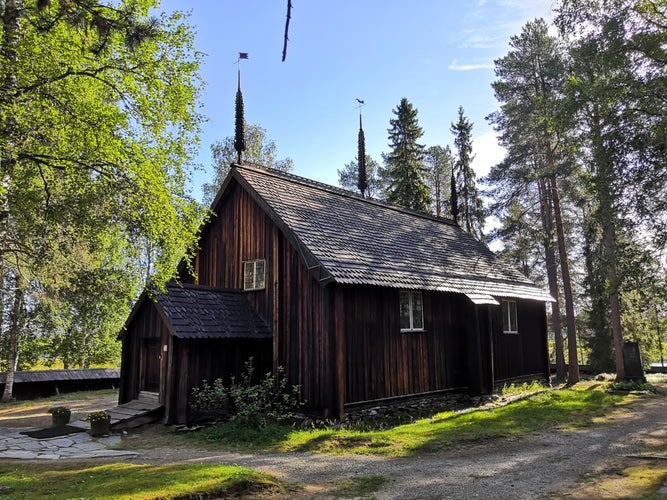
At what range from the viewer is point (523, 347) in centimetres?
1964

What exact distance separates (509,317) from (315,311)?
1025 cm

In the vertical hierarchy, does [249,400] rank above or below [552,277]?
below

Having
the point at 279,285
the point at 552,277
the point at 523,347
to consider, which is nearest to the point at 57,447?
the point at 279,285

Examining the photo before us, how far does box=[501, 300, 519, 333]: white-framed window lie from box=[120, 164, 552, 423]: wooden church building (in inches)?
22.8

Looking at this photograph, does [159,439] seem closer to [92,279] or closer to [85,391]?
[92,279]

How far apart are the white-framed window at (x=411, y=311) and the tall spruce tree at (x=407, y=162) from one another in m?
18.9

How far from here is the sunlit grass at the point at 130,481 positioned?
613cm

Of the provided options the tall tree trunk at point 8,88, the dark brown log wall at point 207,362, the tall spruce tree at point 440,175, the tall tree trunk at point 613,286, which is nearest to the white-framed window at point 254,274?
the dark brown log wall at point 207,362

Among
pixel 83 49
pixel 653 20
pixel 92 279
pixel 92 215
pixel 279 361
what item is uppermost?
pixel 653 20

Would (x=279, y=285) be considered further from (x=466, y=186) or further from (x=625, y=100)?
(x=466, y=186)

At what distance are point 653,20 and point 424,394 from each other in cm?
1228

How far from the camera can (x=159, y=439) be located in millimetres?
11055

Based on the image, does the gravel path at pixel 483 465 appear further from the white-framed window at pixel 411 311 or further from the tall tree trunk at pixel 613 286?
the tall tree trunk at pixel 613 286

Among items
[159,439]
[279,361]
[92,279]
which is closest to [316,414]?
[279,361]
